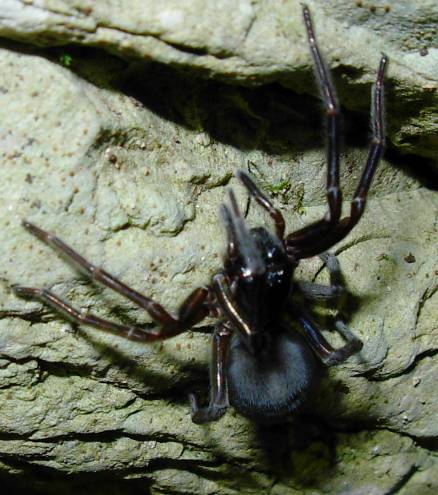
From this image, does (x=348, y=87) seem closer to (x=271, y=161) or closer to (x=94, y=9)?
(x=271, y=161)

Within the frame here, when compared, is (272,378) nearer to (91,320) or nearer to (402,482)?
(91,320)

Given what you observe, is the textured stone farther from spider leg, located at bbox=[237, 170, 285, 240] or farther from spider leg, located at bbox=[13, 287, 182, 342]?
spider leg, located at bbox=[13, 287, 182, 342]

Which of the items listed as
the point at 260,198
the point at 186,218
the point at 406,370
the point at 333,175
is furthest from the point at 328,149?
the point at 406,370

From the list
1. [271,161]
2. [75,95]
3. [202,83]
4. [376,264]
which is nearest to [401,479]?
[376,264]

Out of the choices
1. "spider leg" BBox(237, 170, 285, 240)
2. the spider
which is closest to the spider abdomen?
the spider

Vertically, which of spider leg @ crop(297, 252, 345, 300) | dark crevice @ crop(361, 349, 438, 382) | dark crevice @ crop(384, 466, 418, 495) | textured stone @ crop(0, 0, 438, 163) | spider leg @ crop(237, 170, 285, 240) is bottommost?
dark crevice @ crop(384, 466, 418, 495)

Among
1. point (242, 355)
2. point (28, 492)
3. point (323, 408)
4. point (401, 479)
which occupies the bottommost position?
point (28, 492)
